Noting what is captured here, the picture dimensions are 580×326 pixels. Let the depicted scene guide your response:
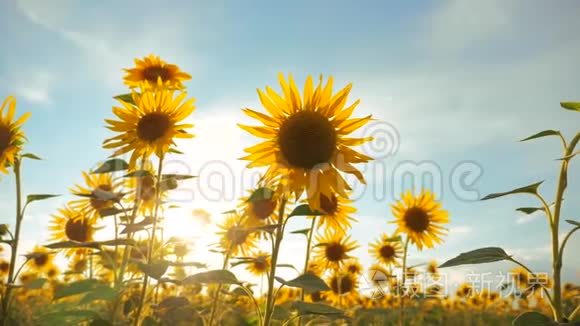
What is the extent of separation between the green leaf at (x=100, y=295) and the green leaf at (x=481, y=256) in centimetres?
167

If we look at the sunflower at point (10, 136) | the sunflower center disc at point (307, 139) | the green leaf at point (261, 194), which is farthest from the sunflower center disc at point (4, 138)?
the green leaf at point (261, 194)

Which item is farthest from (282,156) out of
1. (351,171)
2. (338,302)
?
(338,302)

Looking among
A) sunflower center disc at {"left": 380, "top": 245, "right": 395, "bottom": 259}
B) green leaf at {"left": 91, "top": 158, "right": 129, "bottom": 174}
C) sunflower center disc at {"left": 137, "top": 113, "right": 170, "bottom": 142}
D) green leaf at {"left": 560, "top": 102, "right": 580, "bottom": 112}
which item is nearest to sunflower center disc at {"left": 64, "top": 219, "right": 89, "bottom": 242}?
sunflower center disc at {"left": 137, "top": 113, "right": 170, "bottom": 142}

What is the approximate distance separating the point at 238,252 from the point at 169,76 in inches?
94.5

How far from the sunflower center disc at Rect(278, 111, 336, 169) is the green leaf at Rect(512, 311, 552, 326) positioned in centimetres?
154

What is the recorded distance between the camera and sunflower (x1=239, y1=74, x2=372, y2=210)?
9.85 ft

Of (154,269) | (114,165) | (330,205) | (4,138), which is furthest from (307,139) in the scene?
(4,138)

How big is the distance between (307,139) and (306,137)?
0.06 feet

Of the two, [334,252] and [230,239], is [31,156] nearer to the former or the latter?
[230,239]

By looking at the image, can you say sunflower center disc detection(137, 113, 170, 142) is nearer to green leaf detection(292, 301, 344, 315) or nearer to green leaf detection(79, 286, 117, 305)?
green leaf detection(79, 286, 117, 305)

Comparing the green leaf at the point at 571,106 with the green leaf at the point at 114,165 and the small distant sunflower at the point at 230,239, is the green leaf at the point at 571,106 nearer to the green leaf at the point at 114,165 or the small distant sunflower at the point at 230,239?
the green leaf at the point at 114,165

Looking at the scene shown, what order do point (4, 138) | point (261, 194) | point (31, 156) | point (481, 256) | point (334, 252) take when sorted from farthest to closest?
point (334, 252) < point (4, 138) < point (31, 156) < point (261, 194) < point (481, 256)

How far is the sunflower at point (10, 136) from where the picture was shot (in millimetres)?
3961

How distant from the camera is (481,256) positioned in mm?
2084
